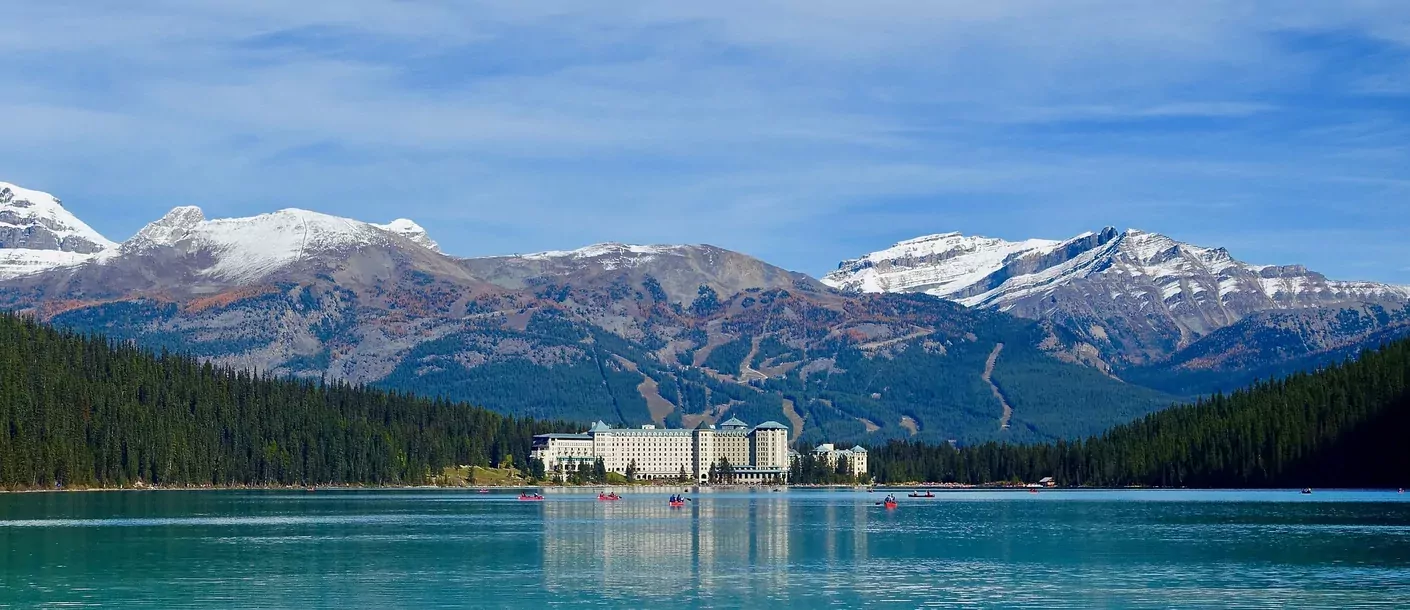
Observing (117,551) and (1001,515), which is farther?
(1001,515)

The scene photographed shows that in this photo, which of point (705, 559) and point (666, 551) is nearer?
point (705, 559)

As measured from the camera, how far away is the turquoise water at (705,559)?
3150 inches

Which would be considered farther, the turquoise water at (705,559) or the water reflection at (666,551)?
the water reflection at (666,551)

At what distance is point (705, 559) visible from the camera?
104 meters

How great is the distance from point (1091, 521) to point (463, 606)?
276 ft

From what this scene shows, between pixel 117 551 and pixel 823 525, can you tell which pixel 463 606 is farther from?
pixel 823 525

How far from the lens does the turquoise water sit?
3150 inches

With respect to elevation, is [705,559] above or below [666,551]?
below

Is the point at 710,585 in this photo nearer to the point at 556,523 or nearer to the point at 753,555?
the point at 753,555

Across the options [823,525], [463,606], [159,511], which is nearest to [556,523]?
[823,525]

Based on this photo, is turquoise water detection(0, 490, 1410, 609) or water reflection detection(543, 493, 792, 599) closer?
turquoise water detection(0, 490, 1410, 609)

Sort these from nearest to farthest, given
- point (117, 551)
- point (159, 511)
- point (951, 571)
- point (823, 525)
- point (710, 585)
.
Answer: point (710, 585) < point (951, 571) < point (117, 551) < point (823, 525) < point (159, 511)

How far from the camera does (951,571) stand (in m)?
94.2

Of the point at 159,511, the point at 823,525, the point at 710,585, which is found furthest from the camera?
the point at 159,511
